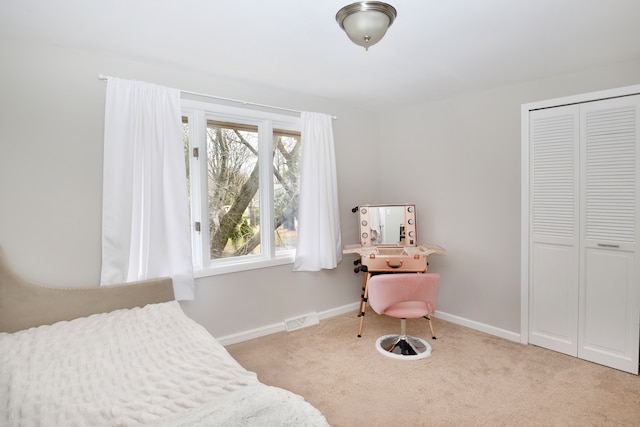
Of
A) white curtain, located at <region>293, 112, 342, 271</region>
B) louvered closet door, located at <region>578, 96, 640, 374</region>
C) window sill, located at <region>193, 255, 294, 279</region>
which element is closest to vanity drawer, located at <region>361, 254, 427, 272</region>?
white curtain, located at <region>293, 112, 342, 271</region>

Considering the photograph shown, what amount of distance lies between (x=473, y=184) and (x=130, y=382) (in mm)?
3199

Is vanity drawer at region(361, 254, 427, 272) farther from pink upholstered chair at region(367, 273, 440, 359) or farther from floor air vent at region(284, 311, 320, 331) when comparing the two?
floor air vent at region(284, 311, 320, 331)

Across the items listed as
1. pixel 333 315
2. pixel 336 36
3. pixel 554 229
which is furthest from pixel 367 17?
pixel 333 315

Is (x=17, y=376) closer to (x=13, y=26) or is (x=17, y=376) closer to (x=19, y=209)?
(x=19, y=209)

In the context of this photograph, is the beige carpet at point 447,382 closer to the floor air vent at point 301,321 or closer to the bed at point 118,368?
the floor air vent at point 301,321

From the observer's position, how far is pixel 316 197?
11.4 feet

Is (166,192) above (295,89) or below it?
below

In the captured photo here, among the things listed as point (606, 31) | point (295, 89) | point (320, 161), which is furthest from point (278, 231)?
point (606, 31)

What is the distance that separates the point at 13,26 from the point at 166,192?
128 centimetres

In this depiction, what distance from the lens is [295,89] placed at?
3309mm

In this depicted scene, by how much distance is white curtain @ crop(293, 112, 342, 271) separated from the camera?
11.4 ft

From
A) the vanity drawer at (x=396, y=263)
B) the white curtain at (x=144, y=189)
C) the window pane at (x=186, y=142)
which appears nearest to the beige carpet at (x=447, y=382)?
the vanity drawer at (x=396, y=263)

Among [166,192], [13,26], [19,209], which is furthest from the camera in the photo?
[166,192]

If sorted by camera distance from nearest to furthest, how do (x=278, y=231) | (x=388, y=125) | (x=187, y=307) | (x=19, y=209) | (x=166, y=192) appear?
(x=19, y=209) → (x=166, y=192) → (x=187, y=307) → (x=278, y=231) → (x=388, y=125)
